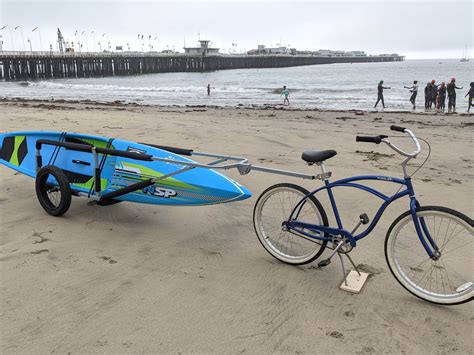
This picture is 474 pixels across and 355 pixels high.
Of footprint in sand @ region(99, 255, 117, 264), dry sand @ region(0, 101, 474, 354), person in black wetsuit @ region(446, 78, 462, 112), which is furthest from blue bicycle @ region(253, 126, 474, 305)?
person in black wetsuit @ region(446, 78, 462, 112)

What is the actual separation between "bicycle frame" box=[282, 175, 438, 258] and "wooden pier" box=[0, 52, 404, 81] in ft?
260

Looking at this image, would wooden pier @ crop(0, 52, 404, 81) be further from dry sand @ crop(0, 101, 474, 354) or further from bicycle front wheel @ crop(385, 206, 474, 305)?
bicycle front wheel @ crop(385, 206, 474, 305)

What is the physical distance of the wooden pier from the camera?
7200 centimetres

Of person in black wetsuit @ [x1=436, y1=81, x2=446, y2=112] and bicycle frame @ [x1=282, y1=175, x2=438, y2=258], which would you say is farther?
person in black wetsuit @ [x1=436, y1=81, x2=446, y2=112]

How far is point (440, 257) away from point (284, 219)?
53.6 inches

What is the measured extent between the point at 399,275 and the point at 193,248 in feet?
6.23

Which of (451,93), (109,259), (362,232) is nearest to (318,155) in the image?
(362,232)

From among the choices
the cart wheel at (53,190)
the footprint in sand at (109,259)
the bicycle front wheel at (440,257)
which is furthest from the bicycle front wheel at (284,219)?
the cart wheel at (53,190)

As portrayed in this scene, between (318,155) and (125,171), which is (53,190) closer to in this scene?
(125,171)

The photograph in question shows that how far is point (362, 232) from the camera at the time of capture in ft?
10.7

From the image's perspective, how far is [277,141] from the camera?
9531 millimetres

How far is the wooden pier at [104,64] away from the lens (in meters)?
72.0

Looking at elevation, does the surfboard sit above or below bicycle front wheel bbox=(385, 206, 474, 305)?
above

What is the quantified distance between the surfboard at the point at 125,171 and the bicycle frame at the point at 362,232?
664mm
